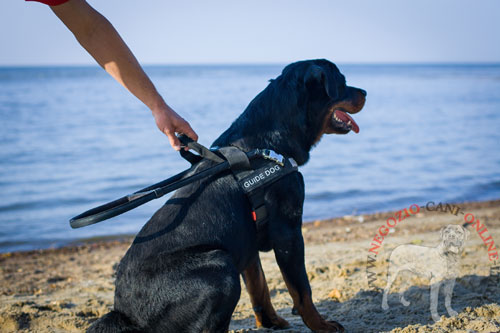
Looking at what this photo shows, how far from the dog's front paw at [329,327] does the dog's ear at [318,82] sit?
1.60 meters

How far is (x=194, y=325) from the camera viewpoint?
104 inches

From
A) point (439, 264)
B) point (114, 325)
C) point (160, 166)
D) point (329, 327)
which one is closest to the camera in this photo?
point (114, 325)

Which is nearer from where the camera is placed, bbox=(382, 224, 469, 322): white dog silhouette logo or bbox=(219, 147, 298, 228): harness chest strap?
bbox=(219, 147, 298, 228): harness chest strap

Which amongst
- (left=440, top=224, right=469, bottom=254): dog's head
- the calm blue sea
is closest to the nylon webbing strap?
(left=440, top=224, right=469, bottom=254): dog's head

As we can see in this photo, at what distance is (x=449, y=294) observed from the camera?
3689 mm

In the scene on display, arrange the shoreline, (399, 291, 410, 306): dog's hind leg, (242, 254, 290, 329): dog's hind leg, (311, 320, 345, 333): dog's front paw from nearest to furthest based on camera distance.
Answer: (311, 320, 345, 333): dog's front paw < (242, 254, 290, 329): dog's hind leg < (399, 291, 410, 306): dog's hind leg < the shoreline

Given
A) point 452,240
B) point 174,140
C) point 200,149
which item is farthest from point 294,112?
point 452,240

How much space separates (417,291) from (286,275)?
139 cm

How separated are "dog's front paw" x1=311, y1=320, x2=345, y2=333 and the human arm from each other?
1575 mm

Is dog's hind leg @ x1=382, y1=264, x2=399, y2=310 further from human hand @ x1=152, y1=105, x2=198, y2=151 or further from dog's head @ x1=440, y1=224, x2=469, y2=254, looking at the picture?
human hand @ x1=152, y1=105, x2=198, y2=151

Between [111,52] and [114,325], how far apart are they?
1626 millimetres

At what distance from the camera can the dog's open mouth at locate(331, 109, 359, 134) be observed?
3.47 m

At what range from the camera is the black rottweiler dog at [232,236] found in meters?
2.63

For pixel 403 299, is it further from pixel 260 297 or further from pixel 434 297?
pixel 260 297
